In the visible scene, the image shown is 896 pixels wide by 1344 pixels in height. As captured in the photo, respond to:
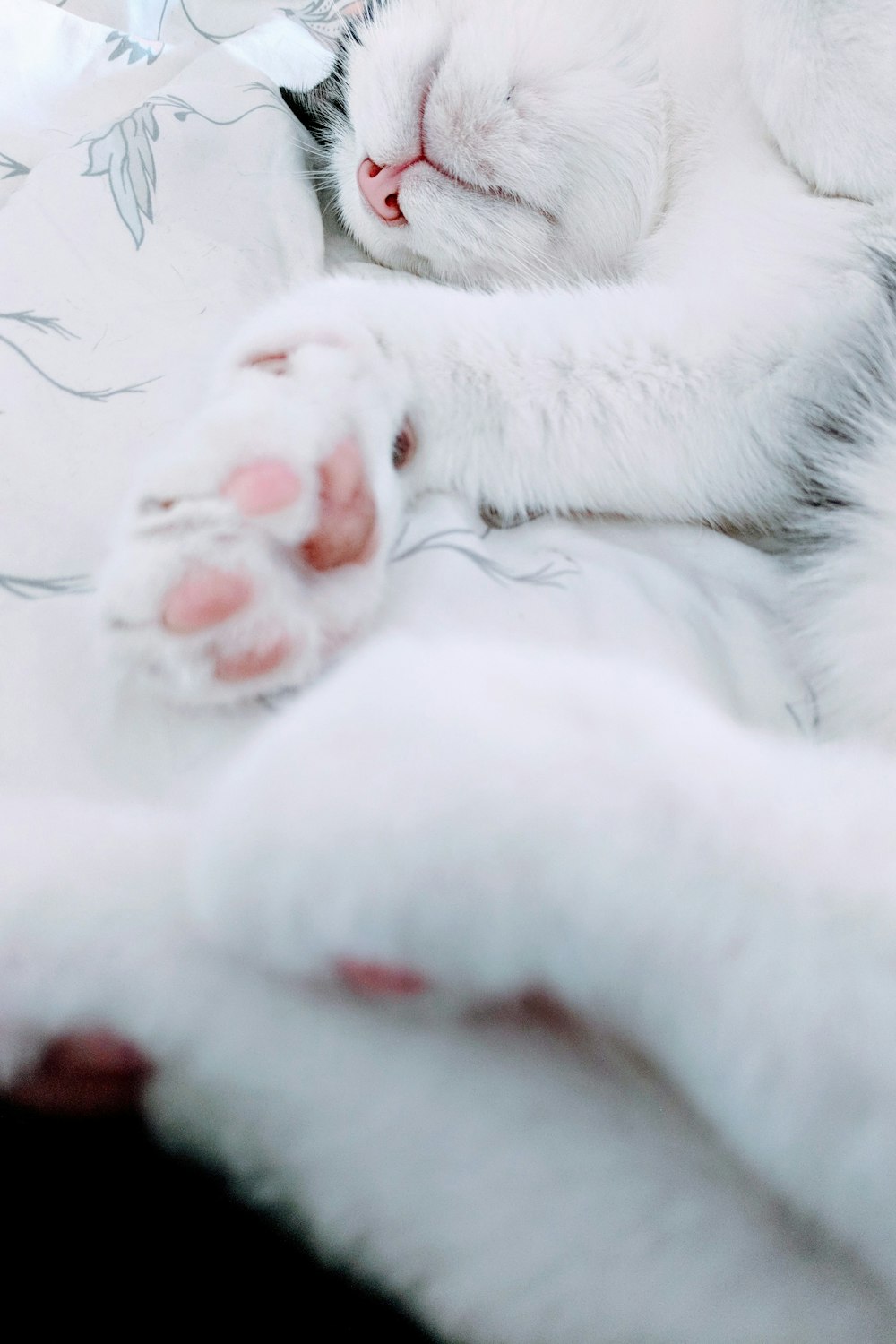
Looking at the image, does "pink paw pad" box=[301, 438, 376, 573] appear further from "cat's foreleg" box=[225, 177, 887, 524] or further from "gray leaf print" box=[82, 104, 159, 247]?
"gray leaf print" box=[82, 104, 159, 247]

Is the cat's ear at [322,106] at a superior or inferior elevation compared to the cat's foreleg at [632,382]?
superior

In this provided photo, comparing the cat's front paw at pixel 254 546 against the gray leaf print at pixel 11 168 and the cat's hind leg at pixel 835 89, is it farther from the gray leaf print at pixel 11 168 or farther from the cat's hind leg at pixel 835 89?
the gray leaf print at pixel 11 168

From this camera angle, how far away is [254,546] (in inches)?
17.2

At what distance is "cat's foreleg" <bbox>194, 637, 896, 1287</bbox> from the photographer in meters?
0.27

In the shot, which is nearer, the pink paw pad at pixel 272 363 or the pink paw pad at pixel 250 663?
the pink paw pad at pixel 250 663

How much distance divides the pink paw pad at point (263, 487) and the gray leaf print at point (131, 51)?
102cm

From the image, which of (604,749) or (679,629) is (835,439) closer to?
(679,629)

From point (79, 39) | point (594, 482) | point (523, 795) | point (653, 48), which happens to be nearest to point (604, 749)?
point (523, 795)

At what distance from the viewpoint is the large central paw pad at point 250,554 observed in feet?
1.39

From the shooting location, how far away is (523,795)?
29 cm

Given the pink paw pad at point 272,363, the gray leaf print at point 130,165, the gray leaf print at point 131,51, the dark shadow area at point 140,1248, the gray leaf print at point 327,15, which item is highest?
the gray leaf print at point 327,15

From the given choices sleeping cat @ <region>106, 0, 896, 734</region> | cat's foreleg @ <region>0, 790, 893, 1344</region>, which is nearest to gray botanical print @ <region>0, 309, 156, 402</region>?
sleeping cat @ <region>106, 0, 896, 734</region>

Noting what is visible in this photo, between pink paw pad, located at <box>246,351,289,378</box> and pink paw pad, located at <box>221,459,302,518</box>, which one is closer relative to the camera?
pink paw pad, located at <box>221,459,302,518</box>

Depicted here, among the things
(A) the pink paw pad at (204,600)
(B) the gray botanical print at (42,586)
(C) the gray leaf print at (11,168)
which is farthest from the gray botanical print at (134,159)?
(A) the pink paw pad at (204,600)
